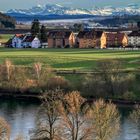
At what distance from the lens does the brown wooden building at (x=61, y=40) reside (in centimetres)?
5088

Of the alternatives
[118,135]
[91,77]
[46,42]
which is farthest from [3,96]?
[46,42]

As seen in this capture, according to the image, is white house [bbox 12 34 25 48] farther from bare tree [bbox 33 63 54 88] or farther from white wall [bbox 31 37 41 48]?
bare tree [bbox 33 63 54 88]

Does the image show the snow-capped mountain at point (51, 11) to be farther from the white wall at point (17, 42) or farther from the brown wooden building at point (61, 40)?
the white wall at point (17, 42)

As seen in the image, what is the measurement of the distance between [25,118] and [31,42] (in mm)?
28229

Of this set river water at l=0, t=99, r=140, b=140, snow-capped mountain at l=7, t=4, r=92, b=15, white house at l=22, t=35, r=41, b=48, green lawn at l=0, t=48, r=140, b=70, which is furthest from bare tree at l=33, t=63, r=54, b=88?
snow-capped mountain at l=7, t=4, r=92, b=15

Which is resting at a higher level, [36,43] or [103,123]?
[103,123]

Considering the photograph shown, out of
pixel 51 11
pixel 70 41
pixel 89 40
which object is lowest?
pixel 51 11

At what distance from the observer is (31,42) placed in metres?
51.1

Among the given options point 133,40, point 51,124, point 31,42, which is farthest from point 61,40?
point 51,124

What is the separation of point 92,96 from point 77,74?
430 cm

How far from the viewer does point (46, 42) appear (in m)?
52.4

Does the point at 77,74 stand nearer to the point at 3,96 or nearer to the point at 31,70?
the point at 31,70

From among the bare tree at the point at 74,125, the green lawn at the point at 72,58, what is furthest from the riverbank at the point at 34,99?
the bare tree at the point at 74,125

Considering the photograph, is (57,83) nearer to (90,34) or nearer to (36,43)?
(90,34)
